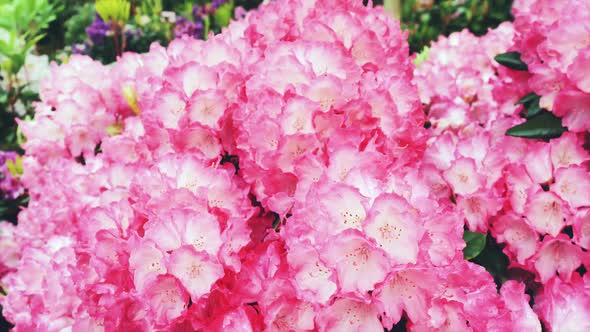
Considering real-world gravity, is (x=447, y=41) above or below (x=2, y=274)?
above

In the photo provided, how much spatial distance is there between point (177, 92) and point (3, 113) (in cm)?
138

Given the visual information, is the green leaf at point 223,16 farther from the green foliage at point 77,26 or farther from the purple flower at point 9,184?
the purple flower at point 9,184

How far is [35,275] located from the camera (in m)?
1.39

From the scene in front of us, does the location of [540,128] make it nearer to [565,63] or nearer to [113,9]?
[565,63]

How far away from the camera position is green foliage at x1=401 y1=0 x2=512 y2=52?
4.17m

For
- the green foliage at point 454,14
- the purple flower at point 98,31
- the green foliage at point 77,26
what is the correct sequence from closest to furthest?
the purple flower at point 98,31 → the green foliage at point 454,14 → the green foliage at point 77,26

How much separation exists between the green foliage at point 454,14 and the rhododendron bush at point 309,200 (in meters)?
2.81

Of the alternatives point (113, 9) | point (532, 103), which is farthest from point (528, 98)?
point (113, 9)

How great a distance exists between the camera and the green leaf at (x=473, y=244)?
1.11 metres

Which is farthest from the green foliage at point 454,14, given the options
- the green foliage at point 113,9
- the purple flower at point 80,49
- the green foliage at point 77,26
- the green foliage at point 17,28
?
the green foliage at point 77,26

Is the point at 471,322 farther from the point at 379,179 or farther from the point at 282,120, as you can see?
the point at 282,120

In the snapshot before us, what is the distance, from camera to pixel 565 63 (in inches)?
46.0

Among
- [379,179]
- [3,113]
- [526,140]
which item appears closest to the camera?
[379,179]

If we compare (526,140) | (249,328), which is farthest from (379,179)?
(526,140)
